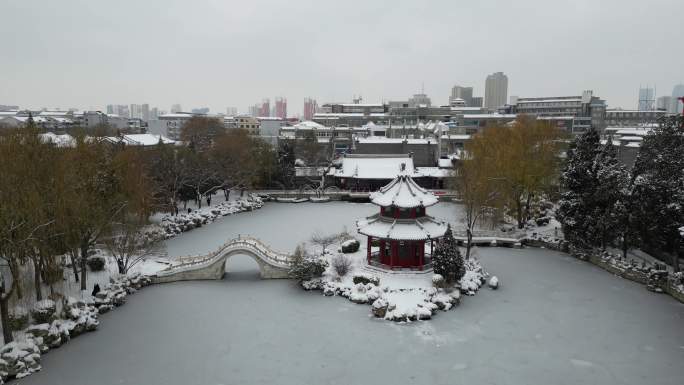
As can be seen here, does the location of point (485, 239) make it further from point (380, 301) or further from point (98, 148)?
point (98, 148)

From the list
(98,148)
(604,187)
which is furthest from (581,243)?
(98,148)

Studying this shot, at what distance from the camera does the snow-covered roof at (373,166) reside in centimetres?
4416

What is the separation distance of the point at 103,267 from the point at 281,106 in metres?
142

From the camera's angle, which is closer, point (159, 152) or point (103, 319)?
point (103, 319)

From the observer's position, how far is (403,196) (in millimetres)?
22812

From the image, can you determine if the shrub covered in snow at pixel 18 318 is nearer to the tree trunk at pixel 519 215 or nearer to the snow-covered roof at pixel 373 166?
the tree trunk at pixel 519 215

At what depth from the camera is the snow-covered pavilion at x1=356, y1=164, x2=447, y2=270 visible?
21.9 meters

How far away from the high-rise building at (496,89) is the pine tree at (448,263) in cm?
13334

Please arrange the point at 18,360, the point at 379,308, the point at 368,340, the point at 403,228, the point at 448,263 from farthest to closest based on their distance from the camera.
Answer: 1. the point at 403,228
2. the point at 448,263
3. the point at 379,308
4. the point at 368,340
5. the point at 18,360

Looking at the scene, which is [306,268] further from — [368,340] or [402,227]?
[368,340]

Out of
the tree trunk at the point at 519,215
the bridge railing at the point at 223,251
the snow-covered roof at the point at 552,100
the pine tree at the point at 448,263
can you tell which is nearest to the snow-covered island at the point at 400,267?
the pine tree at the point at 448,263

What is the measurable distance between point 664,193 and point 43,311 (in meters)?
24.6

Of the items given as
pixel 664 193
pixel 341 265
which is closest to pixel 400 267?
pixel 341 265

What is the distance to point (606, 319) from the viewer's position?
18141 mm
